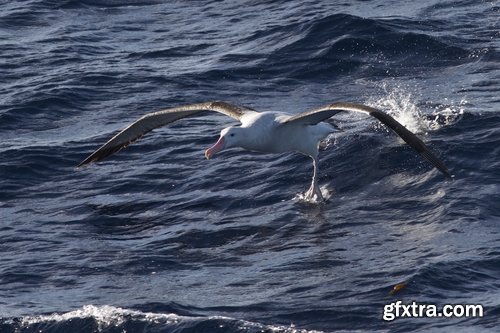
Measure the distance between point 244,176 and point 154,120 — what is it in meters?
1.60

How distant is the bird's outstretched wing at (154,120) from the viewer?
18562mm

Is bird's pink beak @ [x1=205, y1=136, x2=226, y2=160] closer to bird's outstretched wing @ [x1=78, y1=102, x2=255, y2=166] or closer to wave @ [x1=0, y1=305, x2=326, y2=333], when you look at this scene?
bird's outstretched wing @ [x1=78, y1=102, x2=255, y2=166]

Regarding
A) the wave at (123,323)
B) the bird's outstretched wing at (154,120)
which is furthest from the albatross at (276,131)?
the wave at (123,323)

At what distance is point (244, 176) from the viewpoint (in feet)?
63.2

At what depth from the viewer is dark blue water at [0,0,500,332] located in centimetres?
1446

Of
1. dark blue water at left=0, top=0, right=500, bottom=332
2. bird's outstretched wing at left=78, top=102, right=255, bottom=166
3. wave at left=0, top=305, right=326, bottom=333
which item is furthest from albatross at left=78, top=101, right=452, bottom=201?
wave at left=0, top=305, right=326, bottom=333

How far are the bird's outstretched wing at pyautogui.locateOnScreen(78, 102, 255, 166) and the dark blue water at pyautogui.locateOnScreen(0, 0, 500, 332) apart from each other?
1.53ft

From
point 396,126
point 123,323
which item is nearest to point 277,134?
point 396,126

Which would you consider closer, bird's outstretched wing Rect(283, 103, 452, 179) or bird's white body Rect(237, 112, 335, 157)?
bird's outstretched wing Rect(283, 103, 452, 179)

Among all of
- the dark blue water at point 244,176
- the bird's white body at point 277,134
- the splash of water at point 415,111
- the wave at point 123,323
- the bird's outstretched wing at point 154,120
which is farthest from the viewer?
the splash of water at point 415,111

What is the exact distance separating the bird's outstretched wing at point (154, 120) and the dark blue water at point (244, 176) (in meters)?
0.47

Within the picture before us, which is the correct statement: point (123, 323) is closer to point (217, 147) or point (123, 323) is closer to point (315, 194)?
point (217, 147)

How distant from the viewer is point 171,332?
13.7 metres

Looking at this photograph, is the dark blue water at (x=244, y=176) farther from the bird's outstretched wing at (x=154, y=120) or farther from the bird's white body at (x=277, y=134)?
the bird's white body at (x=277, y=134)
